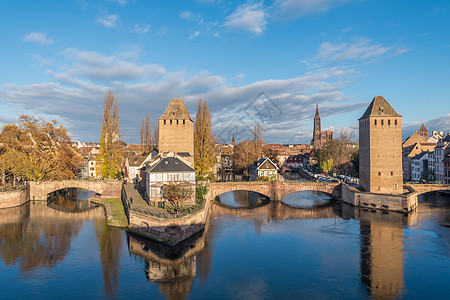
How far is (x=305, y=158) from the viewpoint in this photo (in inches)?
4857

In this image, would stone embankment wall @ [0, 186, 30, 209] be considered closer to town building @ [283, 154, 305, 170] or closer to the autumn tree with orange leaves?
the autumn tree with orange leaves

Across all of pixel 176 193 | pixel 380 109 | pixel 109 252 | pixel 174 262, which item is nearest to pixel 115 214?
pixel 176 193

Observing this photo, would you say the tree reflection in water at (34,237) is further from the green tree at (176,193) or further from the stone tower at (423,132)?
the stone tower at (423,132)

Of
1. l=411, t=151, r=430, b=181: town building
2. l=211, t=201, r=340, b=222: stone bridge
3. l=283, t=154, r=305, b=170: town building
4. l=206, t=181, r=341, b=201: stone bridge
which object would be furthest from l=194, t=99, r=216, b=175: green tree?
l=283, t=154, r=305, b=170: town building

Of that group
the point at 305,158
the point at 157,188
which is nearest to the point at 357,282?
the point at 157,188

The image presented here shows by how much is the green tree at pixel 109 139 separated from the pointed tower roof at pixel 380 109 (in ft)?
137

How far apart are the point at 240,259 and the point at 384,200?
88.8 ft

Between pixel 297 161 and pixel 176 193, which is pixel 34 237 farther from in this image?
pixel 297 161

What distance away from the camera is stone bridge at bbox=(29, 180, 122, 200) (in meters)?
52.0

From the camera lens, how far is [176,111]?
50781 mm

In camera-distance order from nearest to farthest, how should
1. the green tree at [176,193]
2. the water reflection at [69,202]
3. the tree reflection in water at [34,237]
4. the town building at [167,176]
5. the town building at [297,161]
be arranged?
the tree reflection in water at [34,237], the green tree at [176,193], the town building at [167,176], the water reflection at [69,202], the town building at [297,161]

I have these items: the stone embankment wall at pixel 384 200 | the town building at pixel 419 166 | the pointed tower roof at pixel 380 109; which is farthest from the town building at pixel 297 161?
the pointed tower roof at pixel 380 109

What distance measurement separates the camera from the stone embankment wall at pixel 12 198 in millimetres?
44250

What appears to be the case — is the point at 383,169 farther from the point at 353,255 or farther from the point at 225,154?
the point at 225,154
